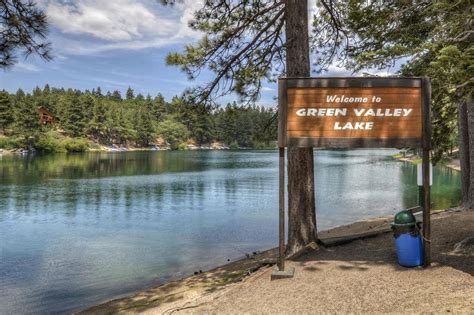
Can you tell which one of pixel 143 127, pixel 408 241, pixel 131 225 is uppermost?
pixel 143 127

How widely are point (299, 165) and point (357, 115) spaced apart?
2.22m

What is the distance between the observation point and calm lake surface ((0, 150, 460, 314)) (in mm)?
11308

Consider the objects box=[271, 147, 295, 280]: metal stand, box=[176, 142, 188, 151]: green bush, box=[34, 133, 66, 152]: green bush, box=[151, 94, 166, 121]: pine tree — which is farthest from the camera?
box=[151, 94, 166, 121]: pine tree

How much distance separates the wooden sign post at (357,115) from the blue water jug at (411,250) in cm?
10

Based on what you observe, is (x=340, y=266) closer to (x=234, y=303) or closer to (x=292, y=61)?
(x=234, y=303)

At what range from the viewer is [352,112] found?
7109 millimetres

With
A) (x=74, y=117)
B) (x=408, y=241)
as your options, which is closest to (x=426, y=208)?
(x=408, y=241)

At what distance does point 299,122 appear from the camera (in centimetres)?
721

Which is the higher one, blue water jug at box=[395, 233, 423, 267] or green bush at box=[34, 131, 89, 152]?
green bush at box=[34, 131, 89, 152]

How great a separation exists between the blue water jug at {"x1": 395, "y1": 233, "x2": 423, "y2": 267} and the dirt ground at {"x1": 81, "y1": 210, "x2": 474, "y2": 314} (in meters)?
0.14

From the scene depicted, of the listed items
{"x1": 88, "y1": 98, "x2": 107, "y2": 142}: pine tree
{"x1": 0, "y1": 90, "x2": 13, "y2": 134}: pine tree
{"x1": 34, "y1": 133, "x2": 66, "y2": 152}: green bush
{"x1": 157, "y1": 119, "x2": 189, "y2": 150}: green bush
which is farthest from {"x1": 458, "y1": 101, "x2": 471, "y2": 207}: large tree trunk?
{"x1": 157, "y1": 119, "x2": 189, "y2": 150}: green bush

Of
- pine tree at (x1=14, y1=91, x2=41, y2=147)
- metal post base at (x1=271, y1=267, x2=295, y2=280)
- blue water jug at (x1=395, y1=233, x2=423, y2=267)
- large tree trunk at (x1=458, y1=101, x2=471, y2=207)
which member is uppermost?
pine tree at (x1=14, y1=91, x2=41, y2=147)

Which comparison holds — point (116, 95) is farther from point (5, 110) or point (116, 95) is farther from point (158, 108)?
point (5, 110)

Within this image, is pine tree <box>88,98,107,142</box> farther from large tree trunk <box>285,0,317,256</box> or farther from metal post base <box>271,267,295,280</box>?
metal post base <box>271,267,295,280</box>
